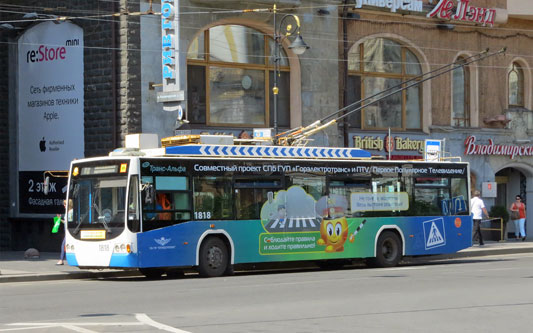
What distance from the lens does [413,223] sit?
26.8 metres

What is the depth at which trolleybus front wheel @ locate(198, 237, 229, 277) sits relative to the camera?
74.3ft

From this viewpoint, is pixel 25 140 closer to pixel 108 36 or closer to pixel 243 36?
pixel 108 36

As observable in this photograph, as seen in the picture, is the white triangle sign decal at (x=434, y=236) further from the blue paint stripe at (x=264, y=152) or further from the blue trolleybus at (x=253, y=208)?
the blue paint stripe at (x=264, y=152)

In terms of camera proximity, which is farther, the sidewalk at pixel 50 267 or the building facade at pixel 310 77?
the building facade at pixel 310 77

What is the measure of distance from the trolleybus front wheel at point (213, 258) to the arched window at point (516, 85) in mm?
20346

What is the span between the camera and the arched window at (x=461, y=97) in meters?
38.1

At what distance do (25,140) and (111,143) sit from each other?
157 inches

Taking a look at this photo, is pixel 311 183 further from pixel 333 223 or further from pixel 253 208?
pixel 253 208

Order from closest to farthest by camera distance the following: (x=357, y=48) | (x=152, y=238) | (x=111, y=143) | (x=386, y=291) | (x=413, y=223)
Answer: (x=386, y=291)
(x=152, y=238)
(x=413, y=223)
(x=111, y=143)
(x=357, y=48)

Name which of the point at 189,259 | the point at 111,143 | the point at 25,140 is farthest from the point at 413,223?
the point at 25,140

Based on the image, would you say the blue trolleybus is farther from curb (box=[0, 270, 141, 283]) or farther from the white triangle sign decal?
curb (box=[0, 270, 141, 283])

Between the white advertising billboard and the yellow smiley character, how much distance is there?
9.01 m

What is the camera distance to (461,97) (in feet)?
126

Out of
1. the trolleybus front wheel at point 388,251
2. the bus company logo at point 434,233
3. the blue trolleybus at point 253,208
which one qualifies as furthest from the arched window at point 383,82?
the trolleybus front wheel at point 388,251
